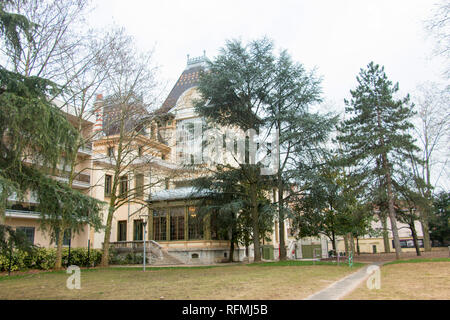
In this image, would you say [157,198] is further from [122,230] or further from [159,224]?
[122,230]

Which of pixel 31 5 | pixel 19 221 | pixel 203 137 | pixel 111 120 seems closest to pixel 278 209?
pixel 203 137

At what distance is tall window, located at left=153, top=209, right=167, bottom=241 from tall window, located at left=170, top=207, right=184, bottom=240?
0.72 meters

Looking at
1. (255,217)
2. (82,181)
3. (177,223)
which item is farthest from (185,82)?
(255,217)

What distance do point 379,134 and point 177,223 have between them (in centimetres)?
1587

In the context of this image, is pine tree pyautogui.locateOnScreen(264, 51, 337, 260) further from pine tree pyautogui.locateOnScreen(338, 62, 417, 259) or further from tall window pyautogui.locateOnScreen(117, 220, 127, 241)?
tall window pyautogui.locateOnScreen(117, 220, 127, 241)

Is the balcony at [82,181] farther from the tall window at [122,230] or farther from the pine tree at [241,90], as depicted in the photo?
the pine tree at [241,90]

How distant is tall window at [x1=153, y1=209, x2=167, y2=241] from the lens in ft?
90.9

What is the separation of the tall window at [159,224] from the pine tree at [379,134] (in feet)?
47.7

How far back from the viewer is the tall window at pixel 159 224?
2771 centimetres

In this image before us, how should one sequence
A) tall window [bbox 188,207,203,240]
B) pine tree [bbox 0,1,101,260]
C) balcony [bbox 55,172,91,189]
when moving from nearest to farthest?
1. pine tree [bbox 0,1,101,260]
2. tall window [bbox 188,207,203,240]
3. balcony [bbox 55,172,91,189]

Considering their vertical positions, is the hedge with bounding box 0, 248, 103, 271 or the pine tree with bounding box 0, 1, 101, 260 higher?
the pine tree with bounding box 0, 1, 101, 260

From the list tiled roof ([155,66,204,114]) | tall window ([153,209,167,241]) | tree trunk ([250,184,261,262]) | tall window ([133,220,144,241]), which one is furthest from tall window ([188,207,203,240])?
tiled roof ([155,66,204,114])

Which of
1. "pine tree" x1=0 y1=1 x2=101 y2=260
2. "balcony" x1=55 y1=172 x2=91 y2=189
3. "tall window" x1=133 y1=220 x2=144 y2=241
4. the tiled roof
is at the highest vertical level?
the tiled roof
